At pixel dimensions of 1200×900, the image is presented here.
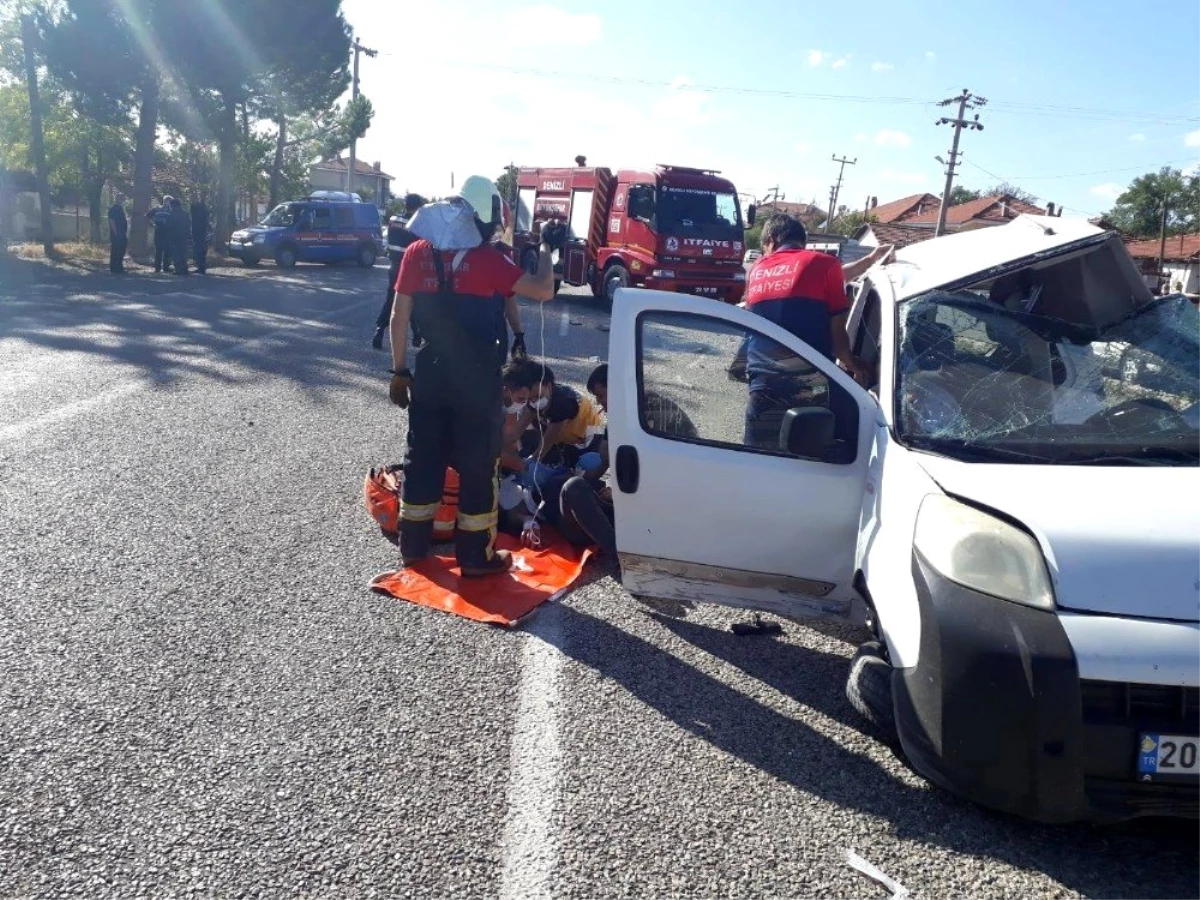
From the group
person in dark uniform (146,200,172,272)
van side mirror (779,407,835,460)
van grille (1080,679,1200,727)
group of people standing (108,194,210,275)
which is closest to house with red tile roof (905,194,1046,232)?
group of people standing (108,194,210,275)

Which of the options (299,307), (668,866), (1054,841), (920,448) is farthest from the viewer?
(299,307)

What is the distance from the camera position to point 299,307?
17.3 meters

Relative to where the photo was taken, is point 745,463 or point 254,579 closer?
point 745,463

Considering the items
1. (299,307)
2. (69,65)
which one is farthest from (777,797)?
(69,65)

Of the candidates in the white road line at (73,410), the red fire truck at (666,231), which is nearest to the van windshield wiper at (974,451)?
the white road line at (73,410)

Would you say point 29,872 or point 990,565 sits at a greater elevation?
point 990,565

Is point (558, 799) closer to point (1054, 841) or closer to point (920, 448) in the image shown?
point (1054, 841)

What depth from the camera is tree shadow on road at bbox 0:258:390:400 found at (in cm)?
1048

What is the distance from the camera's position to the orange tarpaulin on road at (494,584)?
4.48 meters

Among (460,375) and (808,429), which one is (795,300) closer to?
(808,429)

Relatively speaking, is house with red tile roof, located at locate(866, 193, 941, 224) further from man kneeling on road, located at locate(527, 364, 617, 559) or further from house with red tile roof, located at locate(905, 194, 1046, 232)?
man kneeling on road, located at locate(527, 364, 617, 559)

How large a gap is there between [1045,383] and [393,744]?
2.77 metres

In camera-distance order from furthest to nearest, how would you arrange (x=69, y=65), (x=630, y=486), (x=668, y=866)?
(x=69, y=65)
(x=630, y=486)
(x=668, y=866)

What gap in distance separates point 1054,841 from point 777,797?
0.83 m
